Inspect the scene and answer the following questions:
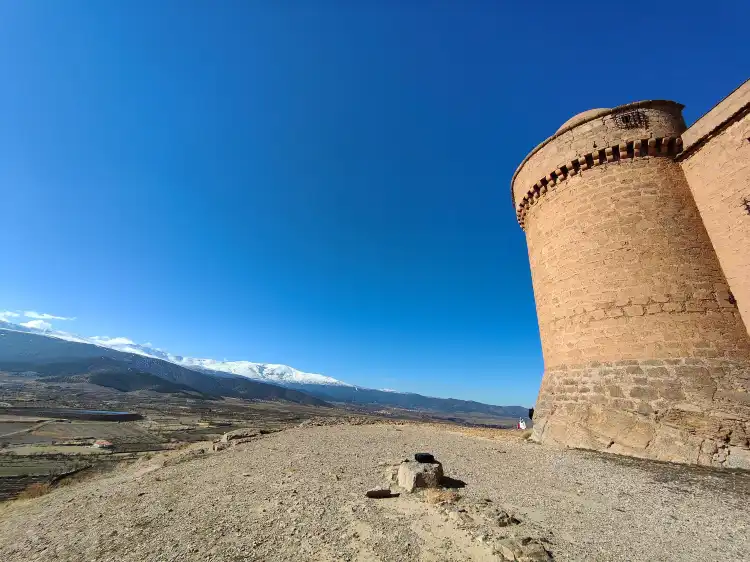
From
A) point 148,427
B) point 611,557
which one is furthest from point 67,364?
point 611,557

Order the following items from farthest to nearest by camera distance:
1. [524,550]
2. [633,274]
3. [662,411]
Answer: [633,274], [662,411], [524,550]

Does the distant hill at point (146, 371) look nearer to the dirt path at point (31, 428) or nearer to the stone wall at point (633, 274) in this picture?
the dirt path at point (31, 428)

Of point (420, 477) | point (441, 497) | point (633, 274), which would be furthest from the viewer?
point (633, 274)

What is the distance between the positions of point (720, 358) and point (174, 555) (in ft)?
38.8

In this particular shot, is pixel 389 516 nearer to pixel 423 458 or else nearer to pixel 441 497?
pixel 441 497

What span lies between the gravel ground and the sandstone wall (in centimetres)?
529

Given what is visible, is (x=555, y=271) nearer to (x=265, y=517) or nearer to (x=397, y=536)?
(x=397, y=536)

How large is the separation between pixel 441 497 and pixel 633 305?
7.89 metres

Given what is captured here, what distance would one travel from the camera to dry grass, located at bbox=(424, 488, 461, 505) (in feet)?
17.1

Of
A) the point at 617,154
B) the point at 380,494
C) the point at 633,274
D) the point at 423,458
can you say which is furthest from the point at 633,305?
the point at 380,494

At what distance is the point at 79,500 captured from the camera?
25.6 feet

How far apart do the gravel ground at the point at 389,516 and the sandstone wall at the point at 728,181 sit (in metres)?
5.29

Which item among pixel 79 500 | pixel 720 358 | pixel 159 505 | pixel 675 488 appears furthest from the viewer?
pixel 720 358

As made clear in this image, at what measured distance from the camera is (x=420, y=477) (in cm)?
584
